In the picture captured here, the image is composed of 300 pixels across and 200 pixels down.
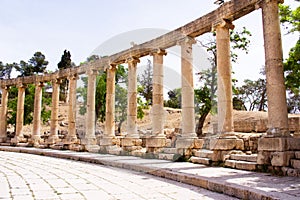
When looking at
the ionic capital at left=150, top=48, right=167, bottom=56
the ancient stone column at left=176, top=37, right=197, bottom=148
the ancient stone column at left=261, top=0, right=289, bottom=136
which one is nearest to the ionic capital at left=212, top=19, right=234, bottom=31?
the ancient stone column at left=176, top=37, right=197, bottom=148

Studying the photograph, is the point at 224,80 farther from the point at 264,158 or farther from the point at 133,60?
the point at 133,60

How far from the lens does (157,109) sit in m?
16.4

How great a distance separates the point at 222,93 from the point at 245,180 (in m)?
5.34

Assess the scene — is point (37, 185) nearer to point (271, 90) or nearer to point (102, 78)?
point (271, 90)

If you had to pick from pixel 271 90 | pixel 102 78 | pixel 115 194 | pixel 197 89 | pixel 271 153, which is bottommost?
pixel 115 194

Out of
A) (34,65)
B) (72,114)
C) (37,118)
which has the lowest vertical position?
(37,118)

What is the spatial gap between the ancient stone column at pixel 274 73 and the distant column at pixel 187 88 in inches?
187

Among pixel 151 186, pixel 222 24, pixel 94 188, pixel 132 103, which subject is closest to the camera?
pixel 94 188

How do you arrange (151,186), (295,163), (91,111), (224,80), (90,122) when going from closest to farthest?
(151,186) < (295,163) < (224,80) < (90,122) < (91,111)

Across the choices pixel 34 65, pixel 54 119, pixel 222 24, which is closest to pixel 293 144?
pixel 222 24

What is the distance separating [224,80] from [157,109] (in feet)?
16.3

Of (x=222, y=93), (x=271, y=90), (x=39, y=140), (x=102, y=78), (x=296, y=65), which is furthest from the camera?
(x=102, y=78)

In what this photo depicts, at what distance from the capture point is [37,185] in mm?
7898

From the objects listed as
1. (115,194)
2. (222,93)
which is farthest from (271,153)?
(115,194)
